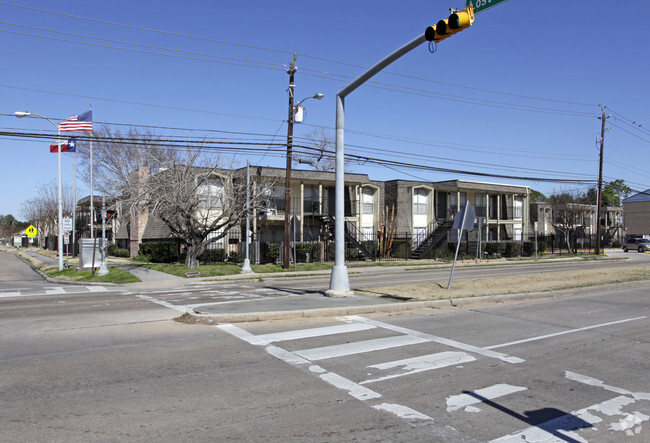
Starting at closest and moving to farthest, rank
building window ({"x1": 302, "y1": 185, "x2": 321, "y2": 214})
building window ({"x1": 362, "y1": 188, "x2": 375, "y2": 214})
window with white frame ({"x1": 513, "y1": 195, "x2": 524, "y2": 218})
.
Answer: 1. building window ({"x1": 302, "y1": 185, "x2": 321, "y2": 214})
2. building window ({"x1": 362, "y1": 188, "x2": 375, "y2": 214})
3. window with white frame ({"x1": 513, "y1": 195, "x2": 524, "y2": 218})

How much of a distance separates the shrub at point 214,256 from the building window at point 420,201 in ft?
57.8

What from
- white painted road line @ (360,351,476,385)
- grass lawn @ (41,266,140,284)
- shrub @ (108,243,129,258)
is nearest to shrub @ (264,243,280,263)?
grass lawn @ (41,266,140,284)

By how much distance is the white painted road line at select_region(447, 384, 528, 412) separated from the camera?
5250 mm

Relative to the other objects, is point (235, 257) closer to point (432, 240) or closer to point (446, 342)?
point (432, 240)

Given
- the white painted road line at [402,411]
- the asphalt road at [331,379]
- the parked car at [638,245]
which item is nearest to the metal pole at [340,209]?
the asphalt road at [331,379]

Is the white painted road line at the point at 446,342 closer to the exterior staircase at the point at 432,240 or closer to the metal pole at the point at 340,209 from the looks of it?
the metal pole at the point at 340,209

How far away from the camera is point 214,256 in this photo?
30.4m

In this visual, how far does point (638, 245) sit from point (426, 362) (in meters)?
59.7

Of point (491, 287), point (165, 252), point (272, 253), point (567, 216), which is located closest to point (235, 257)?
point (272, 253)

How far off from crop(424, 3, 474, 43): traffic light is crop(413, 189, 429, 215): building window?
32.5 meters

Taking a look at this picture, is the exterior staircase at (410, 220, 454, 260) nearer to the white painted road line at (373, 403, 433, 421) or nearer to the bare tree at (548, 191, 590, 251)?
the bare tree at (548, 191, 590, 251)

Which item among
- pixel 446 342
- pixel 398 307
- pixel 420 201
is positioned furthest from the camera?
pixel 420 201

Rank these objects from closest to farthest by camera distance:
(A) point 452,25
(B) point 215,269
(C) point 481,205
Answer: (A) point 452,25 < (B) point 215,269 < (C) point 481,205

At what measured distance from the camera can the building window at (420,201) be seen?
136 feet
